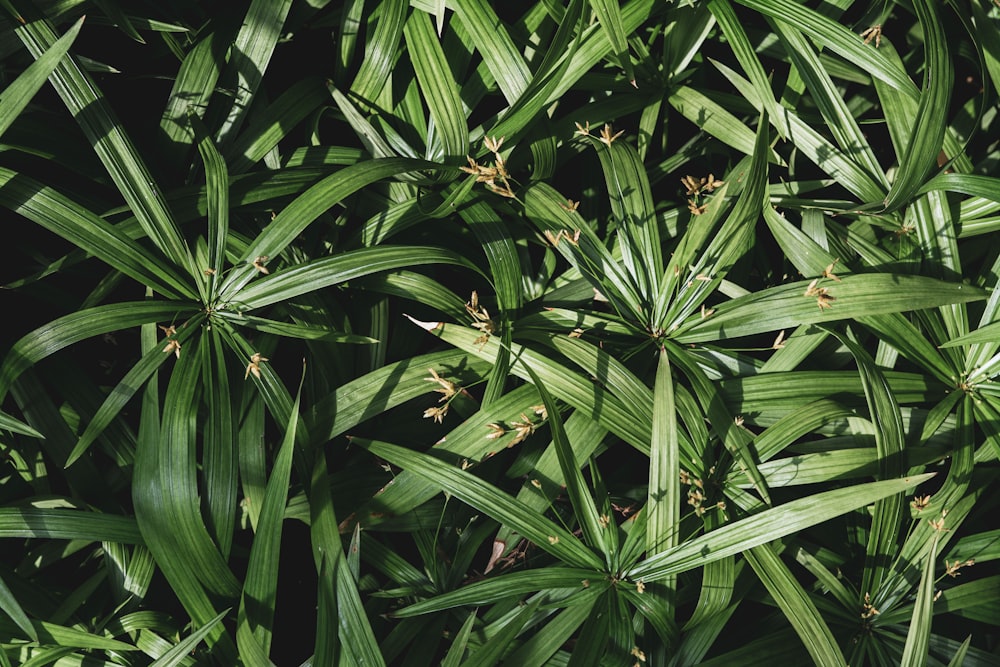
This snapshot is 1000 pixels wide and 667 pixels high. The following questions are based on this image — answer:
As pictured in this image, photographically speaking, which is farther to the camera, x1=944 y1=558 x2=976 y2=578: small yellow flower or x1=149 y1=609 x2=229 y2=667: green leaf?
x1=944 y1=558 x2=976 y2=578: small yellow flower

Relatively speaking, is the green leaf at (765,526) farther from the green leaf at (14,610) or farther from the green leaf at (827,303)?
the green leaf at (14,610)

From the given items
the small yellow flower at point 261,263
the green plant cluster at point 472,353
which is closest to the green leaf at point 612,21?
the green plant cluster at point 472,353

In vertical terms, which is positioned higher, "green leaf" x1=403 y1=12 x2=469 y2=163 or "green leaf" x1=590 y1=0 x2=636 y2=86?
"green leaf" x1=590 y1=0 x2=636 y2=86

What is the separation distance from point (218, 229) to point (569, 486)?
60 centimetres

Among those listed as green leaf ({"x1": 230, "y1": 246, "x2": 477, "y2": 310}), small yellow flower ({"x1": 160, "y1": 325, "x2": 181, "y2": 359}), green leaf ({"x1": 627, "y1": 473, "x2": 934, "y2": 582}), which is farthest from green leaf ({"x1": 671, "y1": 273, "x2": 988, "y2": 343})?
small yellow flower ({"x1": 160, "y1": 325, "x2": 181, "y2": 359})

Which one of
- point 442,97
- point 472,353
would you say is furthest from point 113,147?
point 472,353

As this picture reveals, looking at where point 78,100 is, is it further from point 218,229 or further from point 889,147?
point 889,147

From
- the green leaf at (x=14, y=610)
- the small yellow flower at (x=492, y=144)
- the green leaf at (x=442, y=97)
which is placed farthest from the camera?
the green leaf at (x=442, y=97)

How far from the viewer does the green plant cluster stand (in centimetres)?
98

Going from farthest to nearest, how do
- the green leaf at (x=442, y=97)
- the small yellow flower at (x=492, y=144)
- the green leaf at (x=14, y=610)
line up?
the green leaf at (x=442, y=97) < the small yellow flower at (x=492, y=144) < the green leaf at (x=14, y=610)

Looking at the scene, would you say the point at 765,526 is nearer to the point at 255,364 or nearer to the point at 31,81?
the point at 255,364

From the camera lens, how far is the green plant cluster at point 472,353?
38.7 inches

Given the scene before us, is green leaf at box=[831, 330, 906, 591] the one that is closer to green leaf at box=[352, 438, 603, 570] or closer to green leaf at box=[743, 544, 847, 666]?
green leaf at box=[743, 544, 847, 666]

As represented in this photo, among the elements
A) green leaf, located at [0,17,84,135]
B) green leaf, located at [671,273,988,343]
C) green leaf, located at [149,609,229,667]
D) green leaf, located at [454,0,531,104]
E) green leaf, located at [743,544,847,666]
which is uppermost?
green leaf, located at [454,0,531,104]
